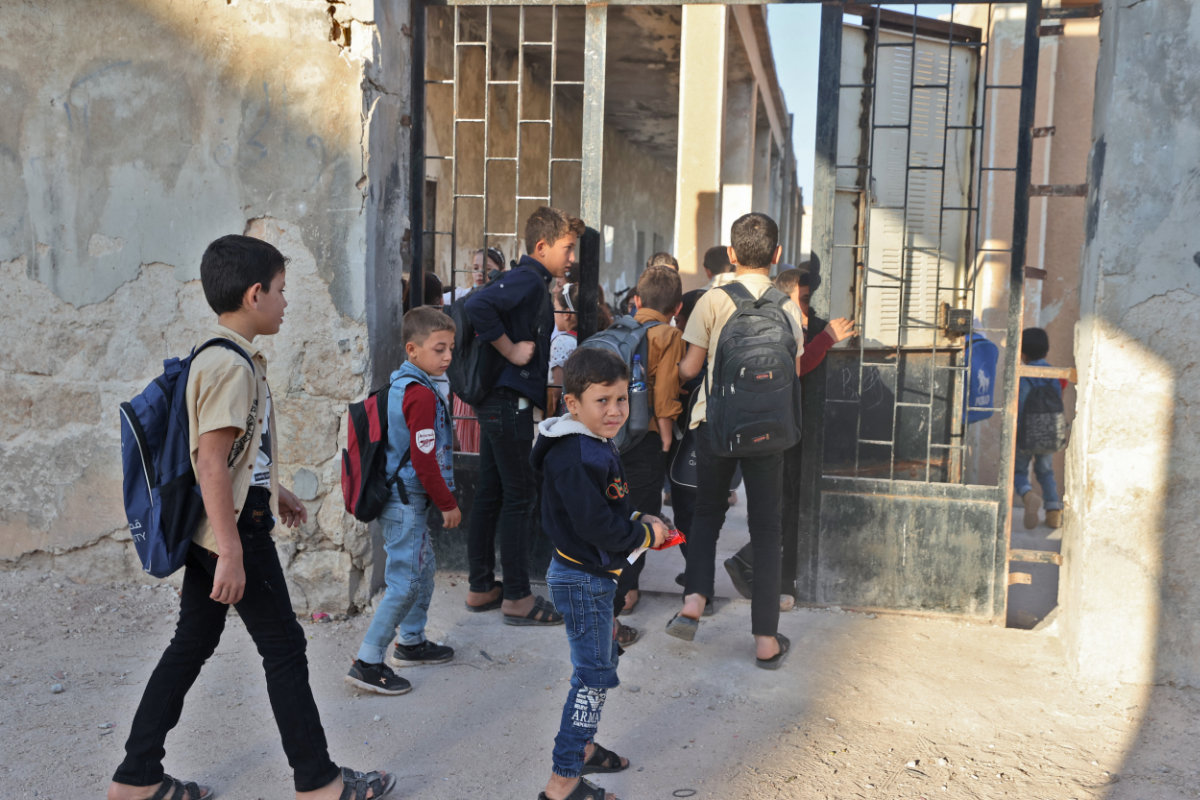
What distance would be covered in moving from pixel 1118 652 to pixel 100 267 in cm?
419

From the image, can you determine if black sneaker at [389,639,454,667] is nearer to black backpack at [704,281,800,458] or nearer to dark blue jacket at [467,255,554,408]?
dark blue jacket at [467,255,554,408]

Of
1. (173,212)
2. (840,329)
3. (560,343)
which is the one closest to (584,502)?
(840,329)

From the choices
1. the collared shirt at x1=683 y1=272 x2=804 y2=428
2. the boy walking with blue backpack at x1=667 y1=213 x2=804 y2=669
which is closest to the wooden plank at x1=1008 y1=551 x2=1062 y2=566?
the boy walking with blue backpack at x1=667 y1=213 x2=804 y2=669

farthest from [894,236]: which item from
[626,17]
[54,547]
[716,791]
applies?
[626,17]

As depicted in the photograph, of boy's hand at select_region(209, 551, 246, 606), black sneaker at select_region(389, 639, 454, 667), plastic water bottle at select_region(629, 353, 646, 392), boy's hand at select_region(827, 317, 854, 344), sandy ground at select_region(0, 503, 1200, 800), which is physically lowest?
sandy ground at select_region(0, 503, 1200, 800)

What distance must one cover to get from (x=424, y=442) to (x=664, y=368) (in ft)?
3.85

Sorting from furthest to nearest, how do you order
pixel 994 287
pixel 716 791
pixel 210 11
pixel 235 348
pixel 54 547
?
pixel 994 287 < pixel 54 547 < pixel 210 11 < pixel 716 791 < pixel 235 348

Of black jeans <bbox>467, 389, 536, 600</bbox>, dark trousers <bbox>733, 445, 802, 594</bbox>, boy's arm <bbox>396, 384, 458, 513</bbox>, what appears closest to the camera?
boy's arm <bbox>396, 384, 458, 513</bbox>

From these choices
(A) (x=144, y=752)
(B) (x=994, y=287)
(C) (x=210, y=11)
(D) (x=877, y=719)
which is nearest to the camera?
(A) (x=144, y=752)

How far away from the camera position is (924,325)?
15.1 feet

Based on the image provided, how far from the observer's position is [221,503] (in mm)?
2271

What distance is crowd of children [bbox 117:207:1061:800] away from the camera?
94.7 inches

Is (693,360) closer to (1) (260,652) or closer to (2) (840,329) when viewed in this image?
(2) (840,329)

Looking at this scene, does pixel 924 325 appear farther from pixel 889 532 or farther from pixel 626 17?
pixel 626 17
